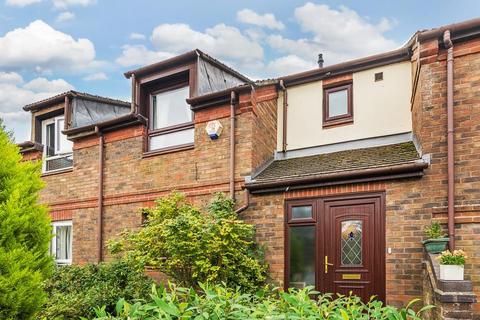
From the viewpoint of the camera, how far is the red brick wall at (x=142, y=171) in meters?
10.3

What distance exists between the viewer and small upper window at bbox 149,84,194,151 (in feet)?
37.2

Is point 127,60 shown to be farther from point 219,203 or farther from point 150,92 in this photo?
point 219,203

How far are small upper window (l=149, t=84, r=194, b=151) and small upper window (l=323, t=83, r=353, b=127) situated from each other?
128 inches

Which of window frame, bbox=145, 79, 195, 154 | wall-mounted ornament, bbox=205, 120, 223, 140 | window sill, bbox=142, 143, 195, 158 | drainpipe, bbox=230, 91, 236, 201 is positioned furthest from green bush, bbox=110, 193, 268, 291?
window frame, bbox=145, 79, 195, 154

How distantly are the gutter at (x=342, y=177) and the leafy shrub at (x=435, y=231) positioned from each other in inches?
35.0

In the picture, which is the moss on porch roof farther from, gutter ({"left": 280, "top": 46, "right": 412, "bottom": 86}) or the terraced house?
gutter ({"left": 280, "top": 46, "right": 412, "bottom": 86})

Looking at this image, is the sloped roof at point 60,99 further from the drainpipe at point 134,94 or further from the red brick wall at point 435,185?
the red brick wall at point 435,185

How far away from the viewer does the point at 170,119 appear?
1187cm

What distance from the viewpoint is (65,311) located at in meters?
8.11

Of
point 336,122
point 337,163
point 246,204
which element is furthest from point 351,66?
point 246,204

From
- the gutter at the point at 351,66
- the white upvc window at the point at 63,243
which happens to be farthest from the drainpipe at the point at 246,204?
the white upvc window at the point at 63,243

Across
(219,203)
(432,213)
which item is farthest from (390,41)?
(219,203)

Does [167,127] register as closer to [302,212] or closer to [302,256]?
[302,212]

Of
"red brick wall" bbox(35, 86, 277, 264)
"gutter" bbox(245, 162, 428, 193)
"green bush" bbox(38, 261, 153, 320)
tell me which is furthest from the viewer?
"red brick wall" bbox(35, 86, 277, 264)
